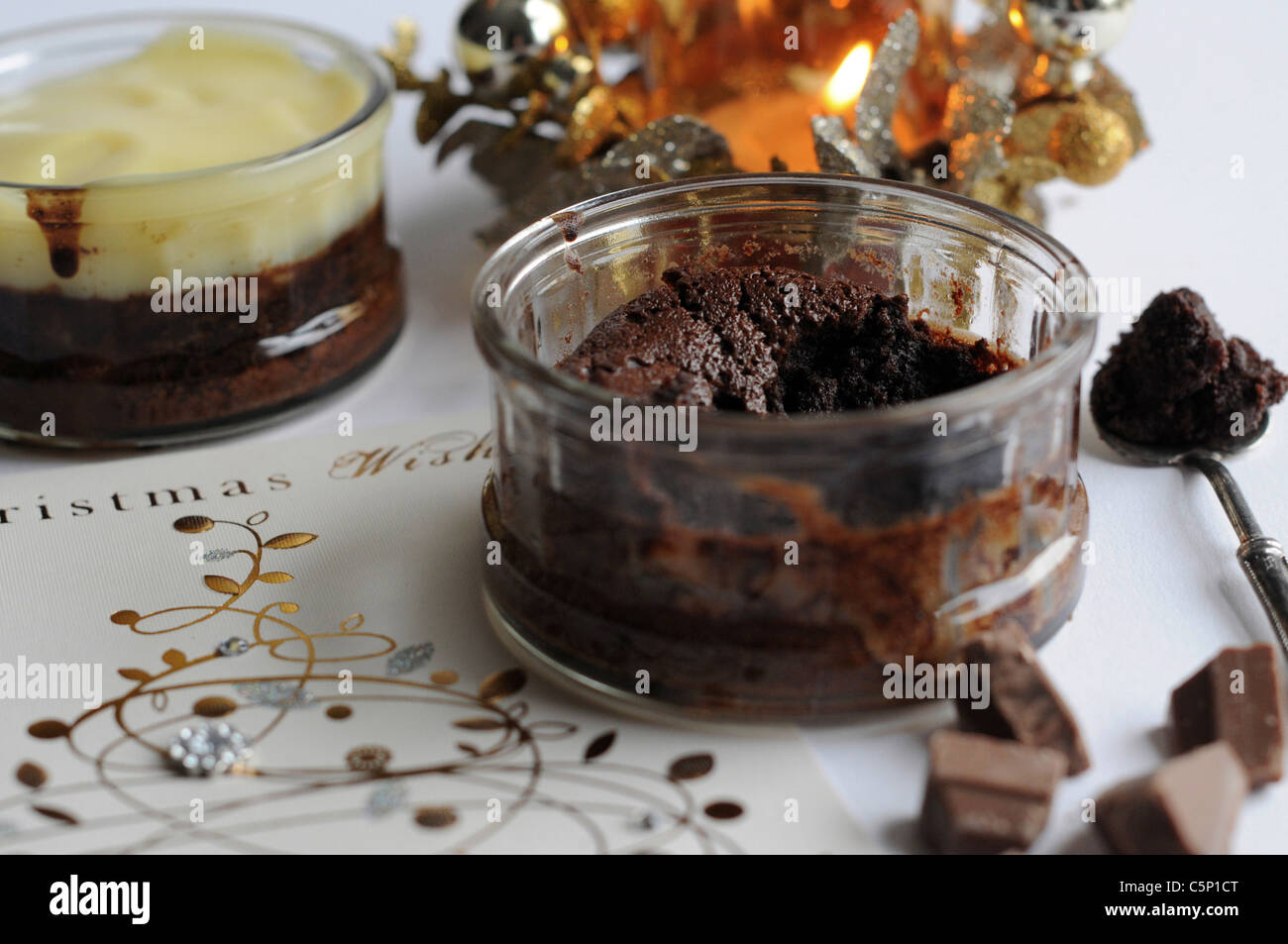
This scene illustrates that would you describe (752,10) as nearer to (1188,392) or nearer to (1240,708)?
(1188,392)

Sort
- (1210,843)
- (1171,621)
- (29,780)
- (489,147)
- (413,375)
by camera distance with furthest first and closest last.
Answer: (489,147) < (413,375) < (1171,621) < (29,780) < (1210,843)

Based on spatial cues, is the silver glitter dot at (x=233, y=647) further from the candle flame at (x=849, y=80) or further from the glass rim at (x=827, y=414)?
the candle flame at (x=849, y=80)

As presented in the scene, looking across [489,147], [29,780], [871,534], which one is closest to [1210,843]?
[871,534]

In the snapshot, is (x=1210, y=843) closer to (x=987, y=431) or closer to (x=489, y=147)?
(x=987, y=431)

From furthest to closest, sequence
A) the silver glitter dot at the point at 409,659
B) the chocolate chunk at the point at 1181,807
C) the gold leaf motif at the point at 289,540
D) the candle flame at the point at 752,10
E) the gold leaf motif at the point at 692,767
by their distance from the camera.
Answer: the candle flame at the point at 752,10, the gold leaf motif at the point at 289,540, the silver glitter dot at the point at 409,659, the gold leaf motif at the point at 692,767, the chocolate chunk at the point at 1181,807

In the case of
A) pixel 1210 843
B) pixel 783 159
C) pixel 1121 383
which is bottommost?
pixel 1210 843

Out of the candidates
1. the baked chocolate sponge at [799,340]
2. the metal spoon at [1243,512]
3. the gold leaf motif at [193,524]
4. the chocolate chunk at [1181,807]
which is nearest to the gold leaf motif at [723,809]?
the chocolate chunk at [1181,807]
